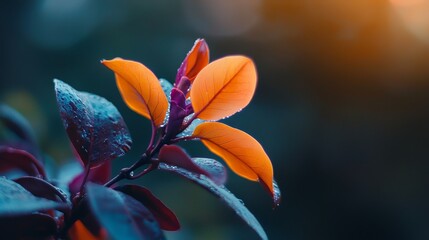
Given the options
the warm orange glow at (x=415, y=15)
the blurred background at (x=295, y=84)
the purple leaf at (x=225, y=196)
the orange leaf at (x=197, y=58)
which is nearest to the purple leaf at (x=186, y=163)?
the purple leaf at (x=225, y=196)

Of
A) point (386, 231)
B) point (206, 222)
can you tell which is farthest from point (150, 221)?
point (386, 231)

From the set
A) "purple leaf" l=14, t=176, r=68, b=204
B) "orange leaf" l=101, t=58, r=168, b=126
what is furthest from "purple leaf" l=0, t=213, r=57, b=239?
"orange leaf" l=101, t=58, r=168, b=126

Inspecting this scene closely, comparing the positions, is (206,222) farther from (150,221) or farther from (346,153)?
(150,221)

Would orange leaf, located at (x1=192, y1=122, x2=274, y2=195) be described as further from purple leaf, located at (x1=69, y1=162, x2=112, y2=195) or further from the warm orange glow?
the warm orange glow

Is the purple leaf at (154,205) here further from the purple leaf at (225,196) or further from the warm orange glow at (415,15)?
the warm orange glow at (415,15)

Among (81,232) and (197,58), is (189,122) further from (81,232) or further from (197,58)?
(81,232)
